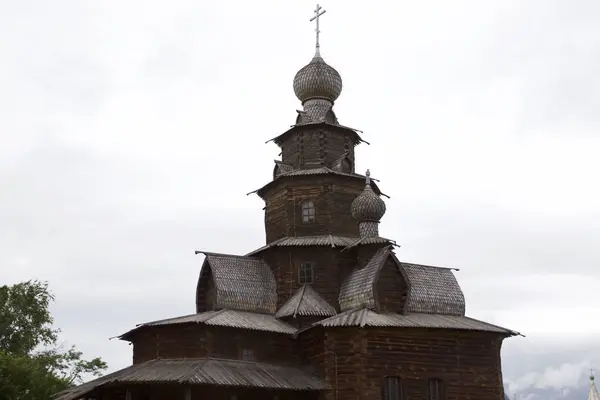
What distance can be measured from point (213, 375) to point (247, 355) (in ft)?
11.1

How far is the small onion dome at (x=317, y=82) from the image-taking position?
38.7 meters

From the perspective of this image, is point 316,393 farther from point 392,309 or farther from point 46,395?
point 46,395

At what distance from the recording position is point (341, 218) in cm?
3597

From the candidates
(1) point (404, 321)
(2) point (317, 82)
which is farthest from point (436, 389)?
(2) point (317, 82)

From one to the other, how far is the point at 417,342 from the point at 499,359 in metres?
4.12

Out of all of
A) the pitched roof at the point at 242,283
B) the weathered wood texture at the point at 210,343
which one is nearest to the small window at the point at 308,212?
the pitched roof at the point at 242,283

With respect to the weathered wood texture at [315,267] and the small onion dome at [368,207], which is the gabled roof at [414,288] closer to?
the weathered wood texture at [315,267]

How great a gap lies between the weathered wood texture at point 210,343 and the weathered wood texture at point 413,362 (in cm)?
250

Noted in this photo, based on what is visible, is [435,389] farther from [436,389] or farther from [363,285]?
[363,285]

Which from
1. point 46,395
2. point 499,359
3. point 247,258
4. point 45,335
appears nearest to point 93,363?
point 45,335

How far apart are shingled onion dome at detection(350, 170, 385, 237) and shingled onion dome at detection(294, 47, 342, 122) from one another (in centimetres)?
536

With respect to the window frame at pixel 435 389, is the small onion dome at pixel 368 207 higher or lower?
higher

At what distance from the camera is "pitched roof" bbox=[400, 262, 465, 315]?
3416 centimetres

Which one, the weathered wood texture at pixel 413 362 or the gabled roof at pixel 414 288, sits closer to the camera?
the weathered wood texture at pixel 413 362
